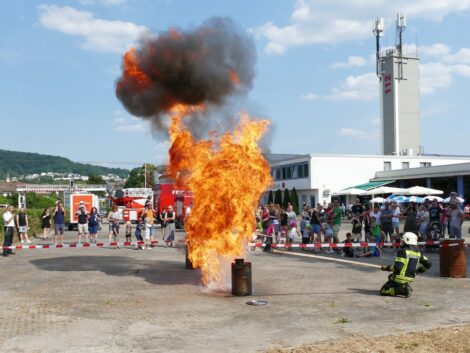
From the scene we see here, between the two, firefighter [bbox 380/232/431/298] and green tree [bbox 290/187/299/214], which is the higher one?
green tree [bbox 290/187/299/214]

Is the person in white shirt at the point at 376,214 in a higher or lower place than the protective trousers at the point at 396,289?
higher

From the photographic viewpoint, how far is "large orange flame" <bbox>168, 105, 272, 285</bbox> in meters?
10.4

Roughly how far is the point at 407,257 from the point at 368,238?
7.85 meters

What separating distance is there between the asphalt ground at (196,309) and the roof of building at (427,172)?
1177 inches

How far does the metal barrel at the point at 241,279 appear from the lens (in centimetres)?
984

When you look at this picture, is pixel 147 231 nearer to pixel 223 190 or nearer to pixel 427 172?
pixel 223 190

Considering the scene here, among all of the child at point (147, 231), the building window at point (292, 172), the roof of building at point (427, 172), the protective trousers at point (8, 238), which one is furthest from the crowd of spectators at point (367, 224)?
the building window at point (292, 172)

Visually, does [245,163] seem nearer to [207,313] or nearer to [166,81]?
[166,81]

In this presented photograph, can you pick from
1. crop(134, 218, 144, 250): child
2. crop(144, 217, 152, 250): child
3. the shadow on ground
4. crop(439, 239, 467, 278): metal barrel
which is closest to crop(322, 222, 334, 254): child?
the shadow on ground

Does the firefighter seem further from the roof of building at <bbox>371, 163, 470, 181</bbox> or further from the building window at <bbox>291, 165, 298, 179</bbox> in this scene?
the building window at <bbox>291, 165, 298, 179</bbox>

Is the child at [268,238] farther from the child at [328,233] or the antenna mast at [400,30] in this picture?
the antenna mast at [400,30]

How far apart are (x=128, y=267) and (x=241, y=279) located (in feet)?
17.0

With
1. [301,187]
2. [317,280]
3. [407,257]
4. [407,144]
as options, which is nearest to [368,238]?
[317,280]

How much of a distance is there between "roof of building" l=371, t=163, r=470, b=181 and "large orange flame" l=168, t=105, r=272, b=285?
33.4 metres
